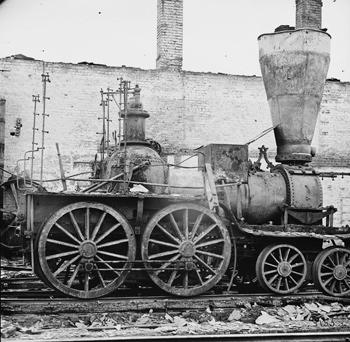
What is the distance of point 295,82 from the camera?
370 inches

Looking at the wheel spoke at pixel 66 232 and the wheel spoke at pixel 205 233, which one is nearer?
the wheel spoke at pixel 66 232

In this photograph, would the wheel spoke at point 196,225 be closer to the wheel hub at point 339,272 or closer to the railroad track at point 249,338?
the wheel hub at point 339,272

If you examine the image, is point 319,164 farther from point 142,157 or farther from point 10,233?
point 142,157

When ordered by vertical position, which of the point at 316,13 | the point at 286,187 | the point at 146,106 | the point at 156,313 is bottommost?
the point at 156,313

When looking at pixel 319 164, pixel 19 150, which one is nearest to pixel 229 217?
pixel 19 150

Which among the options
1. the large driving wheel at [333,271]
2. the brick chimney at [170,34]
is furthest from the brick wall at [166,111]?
the large driving wheel at [333,271]

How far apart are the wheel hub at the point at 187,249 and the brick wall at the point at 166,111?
31.1 ft

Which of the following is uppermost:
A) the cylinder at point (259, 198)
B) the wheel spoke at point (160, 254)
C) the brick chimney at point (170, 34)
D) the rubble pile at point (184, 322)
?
the brick chimney at point (170, 34)

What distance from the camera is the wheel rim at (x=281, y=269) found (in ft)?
28.3

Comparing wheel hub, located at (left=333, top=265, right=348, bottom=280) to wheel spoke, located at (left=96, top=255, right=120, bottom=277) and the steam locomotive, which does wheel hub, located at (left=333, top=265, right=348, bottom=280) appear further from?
wheel spoke, located at (left=96, top=255, right=120, bottom=277)

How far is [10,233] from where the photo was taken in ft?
47.8

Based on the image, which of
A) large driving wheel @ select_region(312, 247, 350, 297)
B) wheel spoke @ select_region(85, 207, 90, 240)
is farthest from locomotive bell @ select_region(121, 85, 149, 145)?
large driving wheel @ select_region(312, 247, 350, 297)

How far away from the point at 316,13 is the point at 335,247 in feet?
45.8

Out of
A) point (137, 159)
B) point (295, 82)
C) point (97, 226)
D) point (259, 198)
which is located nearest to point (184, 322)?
point (97, 226)
